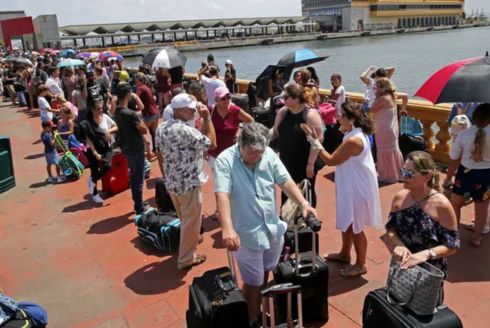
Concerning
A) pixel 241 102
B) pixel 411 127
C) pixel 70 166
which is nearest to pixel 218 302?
pixel 411 127

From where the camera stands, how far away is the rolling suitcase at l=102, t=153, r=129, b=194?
6664 millimetres

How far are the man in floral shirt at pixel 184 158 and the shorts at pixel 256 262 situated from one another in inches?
47.8

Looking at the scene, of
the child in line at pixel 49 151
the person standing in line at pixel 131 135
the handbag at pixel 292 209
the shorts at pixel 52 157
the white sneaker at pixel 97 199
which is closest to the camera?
the handbag at pixel 292 209

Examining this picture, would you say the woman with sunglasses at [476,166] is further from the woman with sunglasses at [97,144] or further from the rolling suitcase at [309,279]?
the woman with sunglasses at [97,144]

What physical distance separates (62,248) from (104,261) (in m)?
0.70

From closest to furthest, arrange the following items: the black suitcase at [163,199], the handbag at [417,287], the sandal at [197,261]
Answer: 1. the handbag at [417,287]
2. the sandal at [197,261]
3. the black suitcase at [163,199]

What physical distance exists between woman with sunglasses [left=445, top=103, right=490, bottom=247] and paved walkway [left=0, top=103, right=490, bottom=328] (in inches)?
12.9

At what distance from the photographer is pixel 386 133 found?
624 cm

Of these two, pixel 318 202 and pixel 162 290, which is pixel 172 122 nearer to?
pixel 162 290

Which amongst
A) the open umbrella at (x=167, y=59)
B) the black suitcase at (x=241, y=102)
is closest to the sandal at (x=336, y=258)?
the black suitcase at (x=241, y=102)

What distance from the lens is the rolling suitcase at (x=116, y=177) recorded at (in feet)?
21.9

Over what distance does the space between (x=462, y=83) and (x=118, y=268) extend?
3.67 m

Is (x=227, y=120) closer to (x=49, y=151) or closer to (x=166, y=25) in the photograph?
(x=49, y=151)

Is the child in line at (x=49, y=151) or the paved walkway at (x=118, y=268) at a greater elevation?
the child in line at (x=49, y=151)
